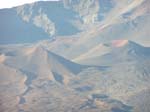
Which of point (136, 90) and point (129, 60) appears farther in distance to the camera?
point (129, 60)

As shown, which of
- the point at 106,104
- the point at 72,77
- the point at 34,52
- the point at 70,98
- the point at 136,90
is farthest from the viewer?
the point at 34,52

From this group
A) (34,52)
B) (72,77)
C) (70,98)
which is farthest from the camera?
(34,52)

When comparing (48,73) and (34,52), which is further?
(34,52)

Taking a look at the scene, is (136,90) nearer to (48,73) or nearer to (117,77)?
(117,77)

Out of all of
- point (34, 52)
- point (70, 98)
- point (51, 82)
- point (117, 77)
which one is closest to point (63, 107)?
point (70, 98)

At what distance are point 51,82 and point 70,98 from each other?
18.3 m

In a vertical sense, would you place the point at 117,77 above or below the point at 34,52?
below

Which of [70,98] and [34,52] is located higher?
[34,52]

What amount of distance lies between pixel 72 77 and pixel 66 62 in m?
10.5

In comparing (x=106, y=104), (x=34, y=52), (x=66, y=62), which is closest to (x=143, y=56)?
(x=66, y=62)

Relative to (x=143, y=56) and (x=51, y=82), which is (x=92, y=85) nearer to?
(x=51, y=82)

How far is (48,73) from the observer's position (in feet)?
509

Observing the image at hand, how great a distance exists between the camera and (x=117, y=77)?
157500 millimetres

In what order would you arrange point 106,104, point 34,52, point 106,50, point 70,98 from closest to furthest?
point 106,104, point 70,98, point 34,52, point 106,50
